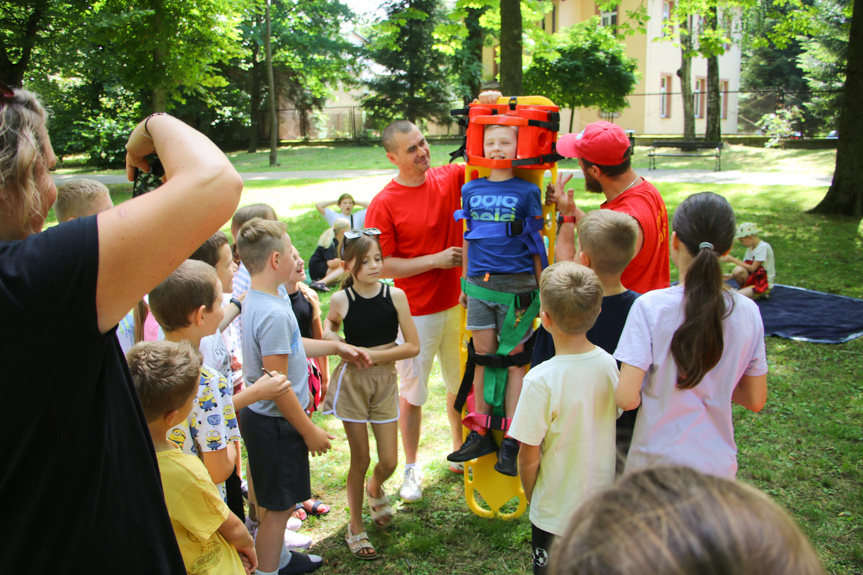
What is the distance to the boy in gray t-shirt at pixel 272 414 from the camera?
283 centimetres

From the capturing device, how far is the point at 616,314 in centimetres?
284

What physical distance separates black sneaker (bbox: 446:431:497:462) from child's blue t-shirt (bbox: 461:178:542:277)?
85 centimetres

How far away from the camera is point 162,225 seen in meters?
1.13

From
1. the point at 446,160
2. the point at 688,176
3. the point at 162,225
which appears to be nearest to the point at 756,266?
the point at 162,225

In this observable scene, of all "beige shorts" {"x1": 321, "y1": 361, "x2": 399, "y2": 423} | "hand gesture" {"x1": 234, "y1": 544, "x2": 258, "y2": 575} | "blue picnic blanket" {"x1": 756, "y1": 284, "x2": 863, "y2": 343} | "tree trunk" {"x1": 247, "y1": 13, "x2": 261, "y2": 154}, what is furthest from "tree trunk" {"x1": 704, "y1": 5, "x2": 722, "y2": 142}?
"hand gesture" {"x1": 234, "y1": 544, "x2": 258, "y2": 575}

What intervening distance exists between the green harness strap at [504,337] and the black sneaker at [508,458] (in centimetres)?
27

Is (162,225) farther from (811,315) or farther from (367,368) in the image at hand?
(811,315)

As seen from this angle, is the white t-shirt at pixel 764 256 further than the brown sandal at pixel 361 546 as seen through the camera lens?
Yes

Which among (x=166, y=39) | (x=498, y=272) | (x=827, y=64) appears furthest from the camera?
(x=827, y=64)

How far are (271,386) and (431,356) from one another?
A: 165 cm

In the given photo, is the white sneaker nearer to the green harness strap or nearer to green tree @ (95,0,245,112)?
the green harness strap

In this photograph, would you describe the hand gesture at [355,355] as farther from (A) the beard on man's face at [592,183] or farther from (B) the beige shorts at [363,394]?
(A) the beard on man's face at [592,183]

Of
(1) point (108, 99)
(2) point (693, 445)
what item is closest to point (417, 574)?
(2) point (693, 445)

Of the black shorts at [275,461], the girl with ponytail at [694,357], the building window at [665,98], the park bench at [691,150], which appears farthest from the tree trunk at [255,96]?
the girl with ponytail at [694,357]
